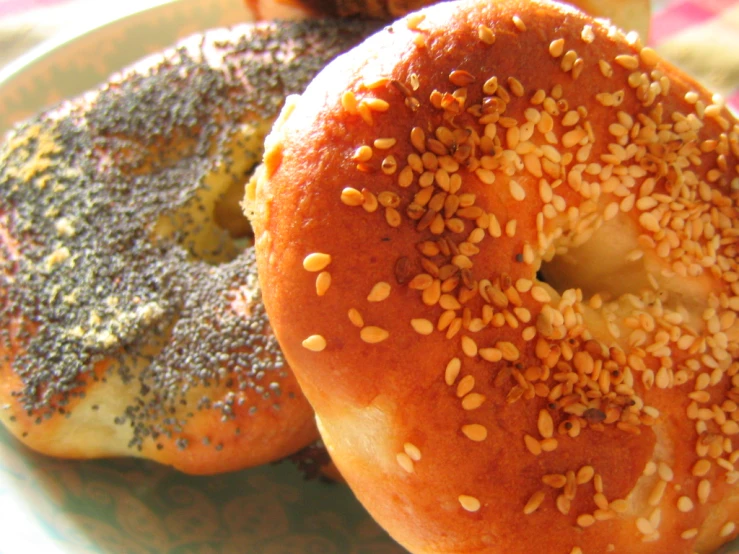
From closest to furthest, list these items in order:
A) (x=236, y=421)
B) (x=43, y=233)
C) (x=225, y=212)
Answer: (x=236, y=421) < (x=43, y=233) < (x=225, y=212)

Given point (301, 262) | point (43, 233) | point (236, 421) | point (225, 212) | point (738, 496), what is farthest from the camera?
point (225, 212)

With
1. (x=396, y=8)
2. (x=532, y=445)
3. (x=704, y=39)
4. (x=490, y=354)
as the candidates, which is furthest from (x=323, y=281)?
(x=704, y=39)

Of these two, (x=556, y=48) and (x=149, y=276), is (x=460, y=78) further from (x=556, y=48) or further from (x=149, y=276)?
(x=149, y=276)

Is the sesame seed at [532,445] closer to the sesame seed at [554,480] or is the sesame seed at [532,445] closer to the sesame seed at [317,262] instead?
the sesame seed at [554,480]

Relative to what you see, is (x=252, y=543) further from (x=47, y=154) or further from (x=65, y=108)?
(x=65, y=108)

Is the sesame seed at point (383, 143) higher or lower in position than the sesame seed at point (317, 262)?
higher

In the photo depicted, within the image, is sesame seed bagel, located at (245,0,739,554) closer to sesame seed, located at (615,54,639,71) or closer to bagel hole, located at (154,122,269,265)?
sesame seed, located at (615,54,639,71)

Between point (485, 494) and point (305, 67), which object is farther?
point (305, 67)

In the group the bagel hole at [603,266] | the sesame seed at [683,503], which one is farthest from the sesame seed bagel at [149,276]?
the sesame seed at [683,503]

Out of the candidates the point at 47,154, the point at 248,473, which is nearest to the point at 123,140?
the point at 47,154
